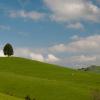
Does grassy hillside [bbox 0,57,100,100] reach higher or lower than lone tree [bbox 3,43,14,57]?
lower

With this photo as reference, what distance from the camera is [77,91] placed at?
80.9 metres

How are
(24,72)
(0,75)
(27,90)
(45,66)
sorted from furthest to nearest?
1. (45,66)
2. (24,72)
3. (0,75)
4. (27,90)

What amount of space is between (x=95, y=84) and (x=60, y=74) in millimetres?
18962

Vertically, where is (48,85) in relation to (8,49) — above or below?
below

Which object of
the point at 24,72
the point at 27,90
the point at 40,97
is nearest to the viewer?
the point at 40,97

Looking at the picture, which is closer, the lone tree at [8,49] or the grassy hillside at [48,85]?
the grassy hillside at [48,85]

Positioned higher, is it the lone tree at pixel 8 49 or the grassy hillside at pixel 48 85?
the lone tree at pixel 8 49

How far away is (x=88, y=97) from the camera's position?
76750 millimetres

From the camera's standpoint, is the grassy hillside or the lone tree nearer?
the grassy hillside

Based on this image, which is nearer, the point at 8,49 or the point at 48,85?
the point at 48,85

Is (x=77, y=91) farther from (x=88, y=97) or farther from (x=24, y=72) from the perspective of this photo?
(x=24, y=72)

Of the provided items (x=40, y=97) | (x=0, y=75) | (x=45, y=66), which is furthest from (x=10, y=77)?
(x=45, y=66)

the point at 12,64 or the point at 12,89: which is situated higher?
the point at 12,64

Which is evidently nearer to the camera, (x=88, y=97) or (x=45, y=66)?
(x=88, y=97)
